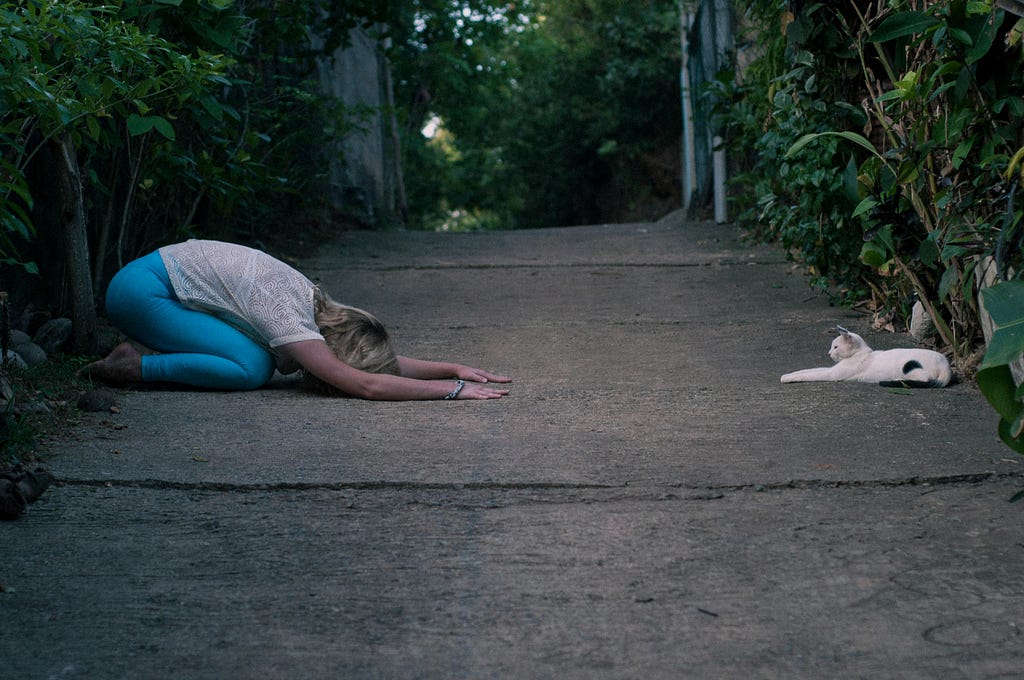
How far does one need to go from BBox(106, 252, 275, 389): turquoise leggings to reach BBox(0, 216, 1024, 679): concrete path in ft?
0.34

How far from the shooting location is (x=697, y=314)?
5742 mm

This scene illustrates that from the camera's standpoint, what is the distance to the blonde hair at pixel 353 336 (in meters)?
4.02

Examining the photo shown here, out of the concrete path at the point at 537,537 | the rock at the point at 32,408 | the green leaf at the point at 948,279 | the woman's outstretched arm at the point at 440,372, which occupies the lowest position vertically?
the concrete path at the point at 537,537

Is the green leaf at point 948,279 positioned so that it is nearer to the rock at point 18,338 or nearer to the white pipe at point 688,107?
the rock at point 18,338

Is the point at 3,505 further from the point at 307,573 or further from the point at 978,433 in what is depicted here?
the point at 978,433

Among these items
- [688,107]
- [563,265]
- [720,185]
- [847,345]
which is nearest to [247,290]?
[847,345]

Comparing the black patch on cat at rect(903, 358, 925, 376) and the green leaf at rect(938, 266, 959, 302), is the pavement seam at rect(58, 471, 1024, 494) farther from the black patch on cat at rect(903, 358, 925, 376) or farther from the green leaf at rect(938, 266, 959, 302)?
the black patch on cat at rect(903, 358, 925, 376)

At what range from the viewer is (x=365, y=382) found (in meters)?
3.93

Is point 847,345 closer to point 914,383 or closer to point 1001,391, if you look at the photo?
point 914,383

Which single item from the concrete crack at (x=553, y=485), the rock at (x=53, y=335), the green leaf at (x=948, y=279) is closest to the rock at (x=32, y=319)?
the rock at (x=53, y=335)

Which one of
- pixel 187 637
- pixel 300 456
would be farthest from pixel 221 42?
pixel 187 637

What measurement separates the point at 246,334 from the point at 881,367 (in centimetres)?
254

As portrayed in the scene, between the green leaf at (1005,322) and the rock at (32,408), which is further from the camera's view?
the rock at (32,408)

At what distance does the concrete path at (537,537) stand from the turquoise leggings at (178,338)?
0.10 meters
